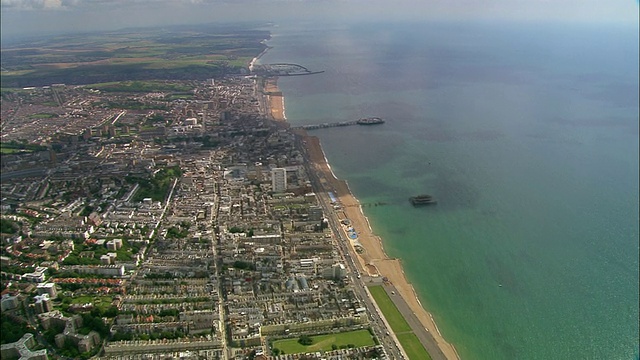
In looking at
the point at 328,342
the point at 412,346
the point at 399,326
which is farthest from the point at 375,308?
the point at 328,342

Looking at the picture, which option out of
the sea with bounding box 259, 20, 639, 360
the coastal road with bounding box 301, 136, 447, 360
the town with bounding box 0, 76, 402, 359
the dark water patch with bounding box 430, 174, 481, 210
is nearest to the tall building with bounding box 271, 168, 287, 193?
the town with bounding box 0, 76, 402, 359

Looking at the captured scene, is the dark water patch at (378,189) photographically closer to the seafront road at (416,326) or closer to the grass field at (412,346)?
the seafront road at (416,326)

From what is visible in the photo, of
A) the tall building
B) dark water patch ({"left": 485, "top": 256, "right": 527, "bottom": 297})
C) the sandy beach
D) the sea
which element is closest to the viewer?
the sea

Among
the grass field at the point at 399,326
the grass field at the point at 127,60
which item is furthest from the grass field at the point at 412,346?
the grass field at the point at 127,60

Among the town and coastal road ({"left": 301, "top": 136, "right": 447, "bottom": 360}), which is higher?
the town

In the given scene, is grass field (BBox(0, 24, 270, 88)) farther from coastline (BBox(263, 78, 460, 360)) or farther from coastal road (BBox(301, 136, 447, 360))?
coastal road (BBox(301, 136, 447, 360))

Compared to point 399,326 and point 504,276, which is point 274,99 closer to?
point 504,276
